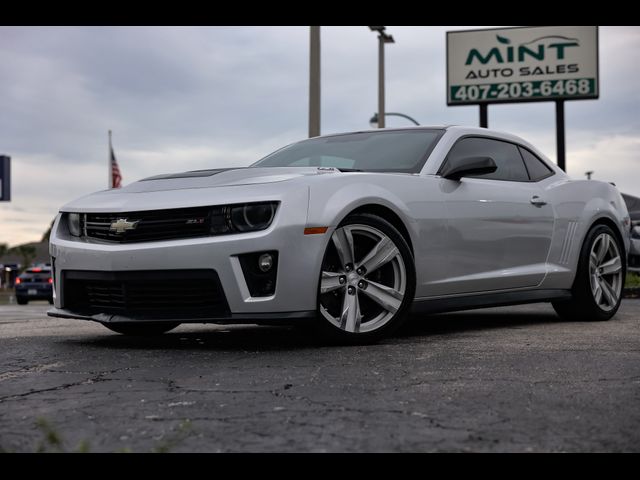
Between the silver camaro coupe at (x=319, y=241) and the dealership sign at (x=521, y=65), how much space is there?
20.5 m

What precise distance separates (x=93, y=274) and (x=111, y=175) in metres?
31.3

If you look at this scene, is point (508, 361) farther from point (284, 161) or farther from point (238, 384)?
point (284, 161)

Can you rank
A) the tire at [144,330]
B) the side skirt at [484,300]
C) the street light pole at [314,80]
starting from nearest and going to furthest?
1. the side skirt at [484,300]
2. the tire at [144,330]
3. the street light pole at [314,80]

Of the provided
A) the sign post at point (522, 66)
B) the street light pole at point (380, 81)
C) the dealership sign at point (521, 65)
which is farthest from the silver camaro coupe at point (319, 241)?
the dealership sign at point (521, 65)

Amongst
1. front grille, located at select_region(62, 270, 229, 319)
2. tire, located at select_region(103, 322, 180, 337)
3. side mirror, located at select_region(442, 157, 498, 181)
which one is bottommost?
tire, located at select_region(103, 322, 180, 337)

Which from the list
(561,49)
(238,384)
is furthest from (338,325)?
(561,49)

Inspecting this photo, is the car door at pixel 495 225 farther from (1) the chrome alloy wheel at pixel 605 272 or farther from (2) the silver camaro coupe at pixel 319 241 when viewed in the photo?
(1) the chrome alloy wheel at pixel 605 272

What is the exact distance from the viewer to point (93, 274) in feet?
16.9

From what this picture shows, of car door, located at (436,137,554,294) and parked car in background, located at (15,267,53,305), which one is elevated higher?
car door, located at (436,137,554,294)

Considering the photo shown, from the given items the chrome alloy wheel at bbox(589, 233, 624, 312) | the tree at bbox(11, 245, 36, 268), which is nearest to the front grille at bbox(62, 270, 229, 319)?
the chrome alloy wheel at bbox(589, 233, 624, 312)

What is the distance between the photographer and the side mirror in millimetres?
5801

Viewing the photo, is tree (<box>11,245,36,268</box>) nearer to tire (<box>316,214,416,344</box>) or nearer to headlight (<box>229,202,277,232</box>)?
tire (<box>316,214,416,344</box>)

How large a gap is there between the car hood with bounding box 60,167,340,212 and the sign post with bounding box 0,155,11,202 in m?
46.8

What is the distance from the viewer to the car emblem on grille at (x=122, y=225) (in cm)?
502
